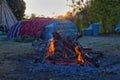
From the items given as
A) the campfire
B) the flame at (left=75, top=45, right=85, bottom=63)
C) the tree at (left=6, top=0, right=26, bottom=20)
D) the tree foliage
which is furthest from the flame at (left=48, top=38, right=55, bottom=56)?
the tree at (left=6, top=0, right=26, bottom=20)

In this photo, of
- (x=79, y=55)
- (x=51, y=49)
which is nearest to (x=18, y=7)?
(x=51, y=49)

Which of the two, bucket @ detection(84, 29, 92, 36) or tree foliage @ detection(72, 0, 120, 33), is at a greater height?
tree foliage @ detection(72, 0, 120, 33)

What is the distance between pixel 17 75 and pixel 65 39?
7.43 ft

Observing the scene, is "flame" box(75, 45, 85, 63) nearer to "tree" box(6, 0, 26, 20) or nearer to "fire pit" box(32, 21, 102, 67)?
"fire pit" box(32, 21, 102, 67)

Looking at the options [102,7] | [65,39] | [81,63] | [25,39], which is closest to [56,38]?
[65,39]

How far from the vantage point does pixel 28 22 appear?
71.7ft

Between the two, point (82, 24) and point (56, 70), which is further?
point (82, 24)

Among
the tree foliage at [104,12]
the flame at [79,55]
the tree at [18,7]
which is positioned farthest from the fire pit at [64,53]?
the tree at [18,7]

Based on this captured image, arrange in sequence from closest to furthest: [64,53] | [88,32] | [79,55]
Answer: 1. [79,55]
2. [64,53]
3. [88,32]

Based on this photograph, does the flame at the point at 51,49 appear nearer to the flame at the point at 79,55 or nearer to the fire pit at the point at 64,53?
the fire pit at the point at 64,53

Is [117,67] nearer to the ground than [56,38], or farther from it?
nearer to the ground

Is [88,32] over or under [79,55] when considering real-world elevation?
under

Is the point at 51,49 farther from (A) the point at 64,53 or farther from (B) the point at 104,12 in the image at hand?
(B) the point at 104,12

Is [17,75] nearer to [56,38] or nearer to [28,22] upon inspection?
[56,38]
